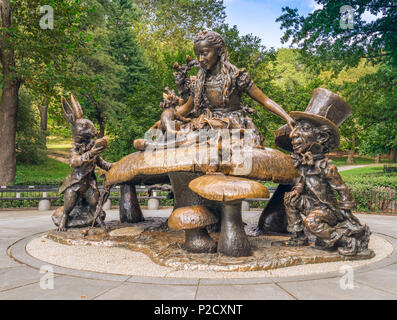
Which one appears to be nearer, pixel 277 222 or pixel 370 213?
pixel 277 222

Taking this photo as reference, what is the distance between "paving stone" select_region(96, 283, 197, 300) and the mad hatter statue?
2202 mm

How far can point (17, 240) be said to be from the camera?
6.45m

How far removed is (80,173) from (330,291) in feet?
16.3

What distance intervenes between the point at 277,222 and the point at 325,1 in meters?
15.5

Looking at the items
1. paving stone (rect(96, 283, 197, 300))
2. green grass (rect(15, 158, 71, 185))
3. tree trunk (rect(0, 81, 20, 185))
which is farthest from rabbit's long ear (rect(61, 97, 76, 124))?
green grass (rect(15, 158, 71, 185))

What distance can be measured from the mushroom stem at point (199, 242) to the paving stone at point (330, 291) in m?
1.30

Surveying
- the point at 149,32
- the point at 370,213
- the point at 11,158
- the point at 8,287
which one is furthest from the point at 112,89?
the point at 8,287

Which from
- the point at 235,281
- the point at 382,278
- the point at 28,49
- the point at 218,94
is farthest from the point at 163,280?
the point at 28,49

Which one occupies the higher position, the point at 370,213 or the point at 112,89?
the point at 112,89

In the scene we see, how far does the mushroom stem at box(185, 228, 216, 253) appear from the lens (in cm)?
477

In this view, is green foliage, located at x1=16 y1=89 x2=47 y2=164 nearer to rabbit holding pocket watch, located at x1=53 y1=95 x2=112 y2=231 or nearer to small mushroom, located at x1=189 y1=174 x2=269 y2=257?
rabbit holding pocket watch, located at x1=53 y1=95 x2=112 y2=231

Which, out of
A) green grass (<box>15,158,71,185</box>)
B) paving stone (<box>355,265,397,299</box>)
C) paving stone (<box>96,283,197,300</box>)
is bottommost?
green grass (<box>15,158,71,185</box>)

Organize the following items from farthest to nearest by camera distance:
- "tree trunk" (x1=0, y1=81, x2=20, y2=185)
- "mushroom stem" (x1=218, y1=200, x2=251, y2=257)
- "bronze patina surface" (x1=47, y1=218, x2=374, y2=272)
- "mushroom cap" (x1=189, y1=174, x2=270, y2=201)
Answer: "tree trunk" (x1=0, y1=81, x2=20, y2=185), "mushroom stem" (x1=218, y1=200, x2=251, y2=257), "bronze patina surface" (x1=47, y1=218, x2=374, y2=272), "mushroom cap" (x1=189, y1=174, x2=270, y2=201)

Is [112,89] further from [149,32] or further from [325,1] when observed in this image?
[325,1]
